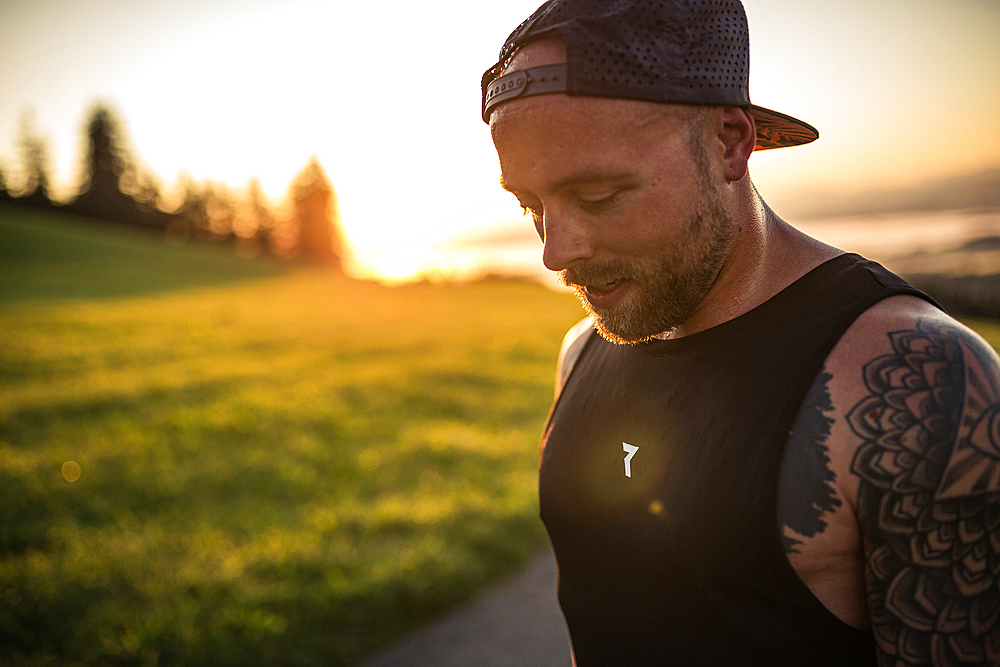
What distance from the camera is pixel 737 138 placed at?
1.62 m

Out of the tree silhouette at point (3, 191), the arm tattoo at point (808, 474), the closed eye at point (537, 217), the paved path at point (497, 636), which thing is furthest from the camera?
the tree silhouette at point (3, 191)

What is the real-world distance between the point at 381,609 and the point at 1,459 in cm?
486

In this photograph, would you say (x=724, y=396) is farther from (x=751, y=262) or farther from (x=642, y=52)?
(x=642, y=52)

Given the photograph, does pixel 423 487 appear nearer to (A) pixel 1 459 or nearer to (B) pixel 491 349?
(A) pixel 1 459

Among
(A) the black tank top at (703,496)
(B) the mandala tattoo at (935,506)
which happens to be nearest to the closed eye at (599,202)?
(A) the black tank top at (703,496)

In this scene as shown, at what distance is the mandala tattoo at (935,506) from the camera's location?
1.17 metres

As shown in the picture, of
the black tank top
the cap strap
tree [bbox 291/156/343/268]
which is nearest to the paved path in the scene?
the black tank top

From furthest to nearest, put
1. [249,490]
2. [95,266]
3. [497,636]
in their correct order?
[95,266]
[249,490]
[497,636]

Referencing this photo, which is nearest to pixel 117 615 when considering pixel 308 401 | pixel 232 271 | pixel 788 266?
pixel 788 266

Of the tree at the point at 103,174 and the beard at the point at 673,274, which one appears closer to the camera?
the beard at the point at 673,274

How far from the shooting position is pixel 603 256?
1.61 meters

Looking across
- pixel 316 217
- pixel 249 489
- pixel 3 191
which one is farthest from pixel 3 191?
pixel 249 489

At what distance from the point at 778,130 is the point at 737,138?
1.27 feet

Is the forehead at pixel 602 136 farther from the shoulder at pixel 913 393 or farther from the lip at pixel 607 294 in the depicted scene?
the shoulder at pixel 913 393
